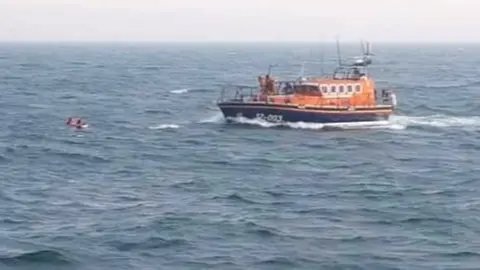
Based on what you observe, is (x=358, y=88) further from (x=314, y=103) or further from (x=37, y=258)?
(x=37, y=258)

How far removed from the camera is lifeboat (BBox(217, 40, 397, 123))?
66500mm

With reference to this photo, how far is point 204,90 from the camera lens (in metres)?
108

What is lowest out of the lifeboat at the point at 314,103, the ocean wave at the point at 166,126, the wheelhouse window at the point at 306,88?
the ocean wave at the point at 166,126

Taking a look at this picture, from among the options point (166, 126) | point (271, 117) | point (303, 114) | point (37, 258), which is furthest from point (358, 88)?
point (37, 258)

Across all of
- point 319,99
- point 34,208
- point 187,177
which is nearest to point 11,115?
point 319,99

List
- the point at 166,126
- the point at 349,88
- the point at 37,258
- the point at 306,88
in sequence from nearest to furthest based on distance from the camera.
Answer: the point at 37,258
the point at 306,88
the point at 349,88
the point at 166,126

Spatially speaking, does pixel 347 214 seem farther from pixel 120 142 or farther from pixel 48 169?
pixel 120 142

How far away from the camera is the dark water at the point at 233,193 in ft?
106

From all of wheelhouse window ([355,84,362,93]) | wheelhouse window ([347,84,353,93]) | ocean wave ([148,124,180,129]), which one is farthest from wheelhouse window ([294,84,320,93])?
ocean wave ([148,124,180,129])

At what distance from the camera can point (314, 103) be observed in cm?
6694

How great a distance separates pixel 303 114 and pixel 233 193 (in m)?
24.3

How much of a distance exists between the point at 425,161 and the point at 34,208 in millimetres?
Answer: 24811

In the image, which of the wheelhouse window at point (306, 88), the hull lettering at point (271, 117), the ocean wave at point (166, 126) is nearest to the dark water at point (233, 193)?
the ocean wave at point (166, 126)

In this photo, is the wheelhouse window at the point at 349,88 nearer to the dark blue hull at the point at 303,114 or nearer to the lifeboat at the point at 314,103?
the lifeboat at the point at 314,103
